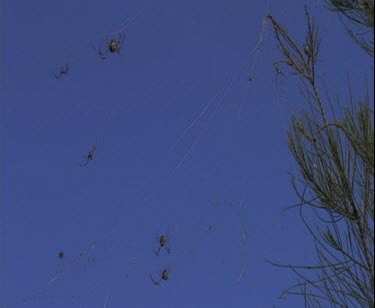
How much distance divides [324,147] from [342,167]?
0.44 feet

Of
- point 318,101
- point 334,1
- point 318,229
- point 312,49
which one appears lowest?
point 318,229

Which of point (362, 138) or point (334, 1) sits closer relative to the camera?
point (362, 138)

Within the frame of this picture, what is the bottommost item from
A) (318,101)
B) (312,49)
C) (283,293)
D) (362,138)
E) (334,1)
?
(283,293)

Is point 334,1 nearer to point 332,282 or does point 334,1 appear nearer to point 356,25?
point 356,25

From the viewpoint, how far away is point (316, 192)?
11.1 ft

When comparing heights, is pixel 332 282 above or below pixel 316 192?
below

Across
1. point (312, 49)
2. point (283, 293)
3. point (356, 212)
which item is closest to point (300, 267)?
point (283, 293)

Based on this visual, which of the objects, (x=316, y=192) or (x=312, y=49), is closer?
(x=316, y=192)

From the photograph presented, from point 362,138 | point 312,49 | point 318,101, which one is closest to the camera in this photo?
point 362,138

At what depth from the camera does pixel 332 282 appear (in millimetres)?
3250

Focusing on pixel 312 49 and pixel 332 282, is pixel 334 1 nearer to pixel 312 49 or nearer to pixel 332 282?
pixel 312 49

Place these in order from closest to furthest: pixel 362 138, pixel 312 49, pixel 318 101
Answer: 1. pixel 362 138
2. pixel 318 101
3. pixel 312 49

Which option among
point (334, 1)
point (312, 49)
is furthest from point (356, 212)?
point (334, 1)

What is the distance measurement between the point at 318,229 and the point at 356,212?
0.20 meters
